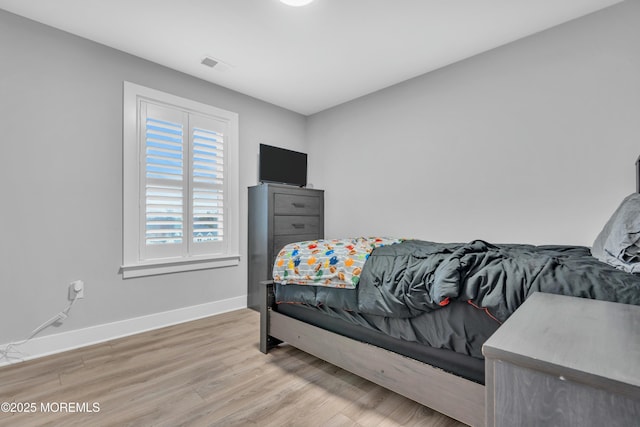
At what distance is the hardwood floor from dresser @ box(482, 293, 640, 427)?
3.42ft

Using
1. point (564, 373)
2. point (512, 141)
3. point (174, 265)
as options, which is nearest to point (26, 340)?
point (174, 265)

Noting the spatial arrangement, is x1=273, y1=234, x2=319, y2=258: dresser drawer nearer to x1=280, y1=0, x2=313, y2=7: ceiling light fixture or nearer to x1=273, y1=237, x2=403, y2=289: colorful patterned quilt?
x1=273, y1=237, x2=403, y2=289: colorful patterned quilt

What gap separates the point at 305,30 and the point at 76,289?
2.70 metres

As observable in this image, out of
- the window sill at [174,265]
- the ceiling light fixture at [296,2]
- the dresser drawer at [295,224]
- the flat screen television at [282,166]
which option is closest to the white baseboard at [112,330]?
the window sill at [174,265]

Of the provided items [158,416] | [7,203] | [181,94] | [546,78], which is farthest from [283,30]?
[158,416]

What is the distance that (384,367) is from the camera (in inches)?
62.3

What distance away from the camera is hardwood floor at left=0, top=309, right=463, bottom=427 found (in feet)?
4.90

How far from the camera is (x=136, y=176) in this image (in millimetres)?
2662

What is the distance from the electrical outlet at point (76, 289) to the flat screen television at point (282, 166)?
1.97 m

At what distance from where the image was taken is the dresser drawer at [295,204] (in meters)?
3.34

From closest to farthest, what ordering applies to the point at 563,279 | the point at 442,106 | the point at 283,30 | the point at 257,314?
the point at 563,279, the point at 283,30, the point at 442,106, the point at 257,314

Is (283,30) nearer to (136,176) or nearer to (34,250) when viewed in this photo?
(136,176)

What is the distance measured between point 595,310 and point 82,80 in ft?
11.1

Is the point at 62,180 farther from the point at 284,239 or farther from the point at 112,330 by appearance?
the point at 284,239
